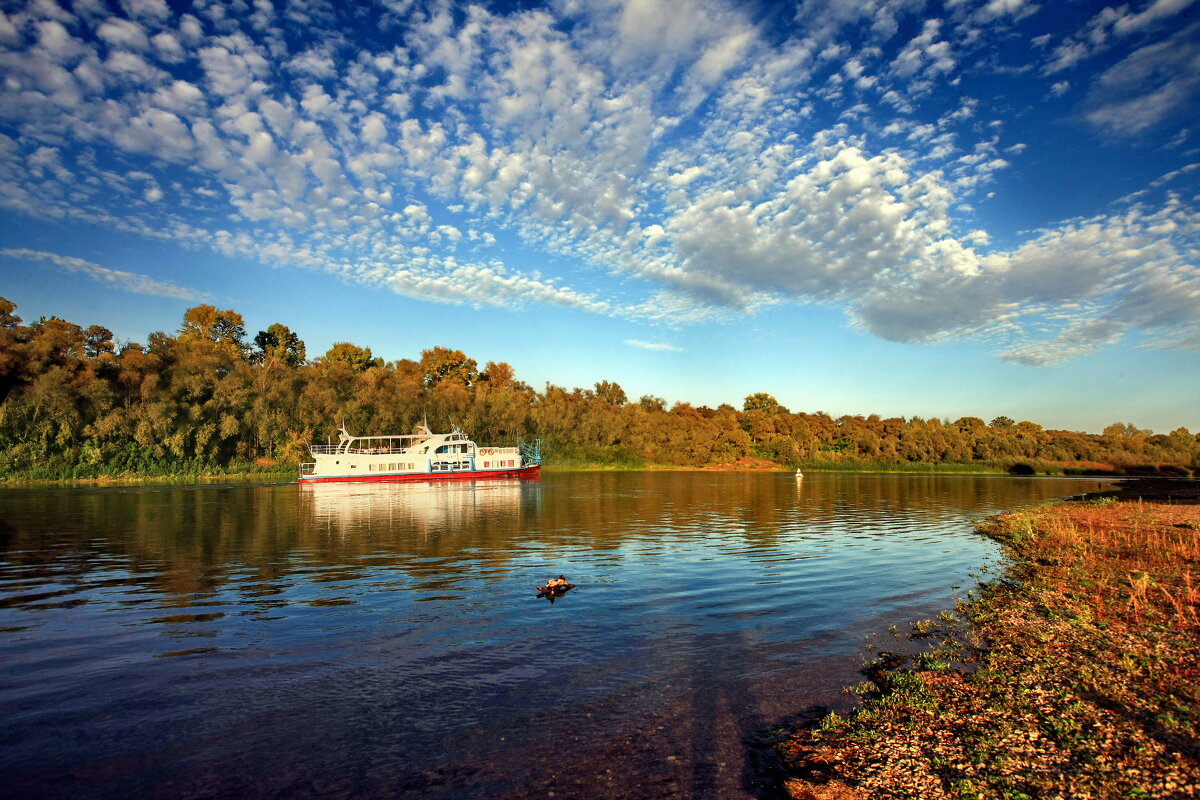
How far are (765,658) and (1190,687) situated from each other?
631 cm

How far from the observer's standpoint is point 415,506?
4694 centimetres

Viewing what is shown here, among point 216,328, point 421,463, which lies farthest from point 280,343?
point 421,463

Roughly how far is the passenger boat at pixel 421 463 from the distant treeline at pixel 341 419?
1450 cm

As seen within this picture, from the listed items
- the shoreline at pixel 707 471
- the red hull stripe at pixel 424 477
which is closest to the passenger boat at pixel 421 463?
the red hull stripe at pixel 424 477

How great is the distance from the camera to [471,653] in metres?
12.6

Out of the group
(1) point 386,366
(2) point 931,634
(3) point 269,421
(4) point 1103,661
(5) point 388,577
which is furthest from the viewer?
(1) point 386,366

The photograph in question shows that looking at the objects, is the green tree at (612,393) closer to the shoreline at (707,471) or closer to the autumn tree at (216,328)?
the shoreline at (707,471)

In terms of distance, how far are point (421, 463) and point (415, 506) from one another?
3131cm

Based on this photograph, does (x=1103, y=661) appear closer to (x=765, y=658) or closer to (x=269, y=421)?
(x=765, y=658)

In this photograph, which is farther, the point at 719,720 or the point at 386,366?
the point at 386,366

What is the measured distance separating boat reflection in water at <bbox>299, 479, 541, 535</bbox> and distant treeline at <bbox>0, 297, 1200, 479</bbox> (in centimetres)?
2390

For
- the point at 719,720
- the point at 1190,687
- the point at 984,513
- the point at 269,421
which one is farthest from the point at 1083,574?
the point at 269,421

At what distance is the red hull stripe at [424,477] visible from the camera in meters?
72.9

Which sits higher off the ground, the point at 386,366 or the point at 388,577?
the point at 386,366
